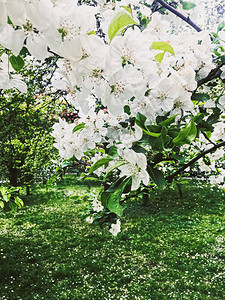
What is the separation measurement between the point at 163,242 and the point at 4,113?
528cm

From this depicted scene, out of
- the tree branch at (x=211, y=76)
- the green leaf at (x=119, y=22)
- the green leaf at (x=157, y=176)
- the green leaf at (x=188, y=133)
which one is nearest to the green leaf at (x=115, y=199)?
the green leaf at (x=157, y=176)

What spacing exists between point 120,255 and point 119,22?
5652 millimetres

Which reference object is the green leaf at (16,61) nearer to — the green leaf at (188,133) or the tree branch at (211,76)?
the green leaf at (188,133)

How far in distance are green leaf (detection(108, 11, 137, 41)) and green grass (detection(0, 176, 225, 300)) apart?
10.4 feet

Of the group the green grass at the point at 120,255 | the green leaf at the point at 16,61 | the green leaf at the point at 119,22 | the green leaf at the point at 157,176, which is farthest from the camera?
the green grass at the point at 120,255

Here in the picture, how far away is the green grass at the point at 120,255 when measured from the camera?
167 inches

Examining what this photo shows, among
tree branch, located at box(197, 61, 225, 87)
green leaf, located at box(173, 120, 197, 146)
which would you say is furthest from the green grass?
green leaf, located at box(173, 120, 197, 146)

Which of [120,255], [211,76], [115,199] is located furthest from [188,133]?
[120,255]

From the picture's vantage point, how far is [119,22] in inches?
21.6

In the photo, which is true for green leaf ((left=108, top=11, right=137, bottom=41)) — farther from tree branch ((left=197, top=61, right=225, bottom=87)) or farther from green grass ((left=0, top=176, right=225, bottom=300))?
green grass ((left=0, top=176, right=225, bottom=300))

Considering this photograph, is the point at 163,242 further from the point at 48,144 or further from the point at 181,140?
the point at 181,140

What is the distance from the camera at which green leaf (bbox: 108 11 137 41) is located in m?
0.54

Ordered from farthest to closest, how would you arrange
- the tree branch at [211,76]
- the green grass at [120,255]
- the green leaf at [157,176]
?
1. the green grass at [120,255]
2. the tree branch at [211,76]
3. the green leaf at [157,176]

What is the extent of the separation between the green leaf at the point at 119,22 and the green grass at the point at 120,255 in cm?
316
